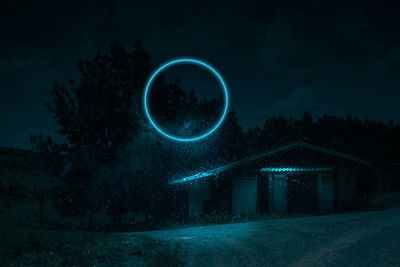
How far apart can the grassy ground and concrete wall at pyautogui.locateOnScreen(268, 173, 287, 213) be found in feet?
45.2

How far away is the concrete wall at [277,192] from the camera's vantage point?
2419 cm

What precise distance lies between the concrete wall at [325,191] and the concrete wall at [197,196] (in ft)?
24.2

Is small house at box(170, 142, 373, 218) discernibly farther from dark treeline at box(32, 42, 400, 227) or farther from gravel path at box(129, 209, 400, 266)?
gravel path at box(129, 209, 400, 266)

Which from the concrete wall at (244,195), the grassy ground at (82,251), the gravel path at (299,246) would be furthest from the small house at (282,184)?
the grassy ground at (82,251)

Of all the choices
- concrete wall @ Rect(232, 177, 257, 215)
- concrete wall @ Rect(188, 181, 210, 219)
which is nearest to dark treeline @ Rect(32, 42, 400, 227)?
concrete wall @ Rect(188, 181, 210, 219)

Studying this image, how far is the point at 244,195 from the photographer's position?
23.8 m

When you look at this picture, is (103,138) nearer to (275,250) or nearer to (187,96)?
(187,96)

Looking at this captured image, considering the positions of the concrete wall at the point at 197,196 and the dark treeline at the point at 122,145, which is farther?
the concrete wall at the point at 197,196

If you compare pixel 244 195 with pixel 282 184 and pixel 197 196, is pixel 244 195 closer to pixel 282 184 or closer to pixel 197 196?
pixel 282 184

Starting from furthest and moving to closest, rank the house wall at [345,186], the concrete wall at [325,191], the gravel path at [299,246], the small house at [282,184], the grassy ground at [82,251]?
1. the house wall at [345,186]
2. the concrete wall at [325,191]
3. the small house at [282,184]
4. the gravel path at [299,246]
5. the grassy ground at [82,251]

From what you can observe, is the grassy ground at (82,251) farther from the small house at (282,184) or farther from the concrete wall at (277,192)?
the concrete wall at (277,192)

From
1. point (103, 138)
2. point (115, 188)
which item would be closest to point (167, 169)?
point (115, 188)

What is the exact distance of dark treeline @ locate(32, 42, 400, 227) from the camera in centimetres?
1905

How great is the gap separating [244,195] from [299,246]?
13.3m
